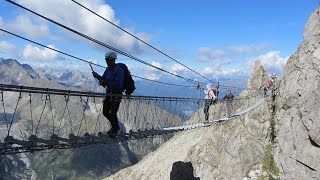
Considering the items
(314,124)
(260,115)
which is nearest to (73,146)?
(314,124)

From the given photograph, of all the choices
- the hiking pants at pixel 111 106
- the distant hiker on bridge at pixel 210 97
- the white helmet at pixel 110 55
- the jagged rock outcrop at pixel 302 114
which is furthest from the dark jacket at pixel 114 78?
the jagged rock outcrop at pixel 302 114

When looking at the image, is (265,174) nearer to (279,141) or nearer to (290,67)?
(279,141)

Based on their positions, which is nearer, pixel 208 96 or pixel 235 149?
pixel 208 96

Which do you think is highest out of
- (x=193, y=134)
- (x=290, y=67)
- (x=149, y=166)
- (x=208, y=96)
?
(x=290, y=67)

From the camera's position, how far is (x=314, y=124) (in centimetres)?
5381

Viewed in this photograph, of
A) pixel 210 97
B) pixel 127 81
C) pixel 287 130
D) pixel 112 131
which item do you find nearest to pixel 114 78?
pixel 127 81

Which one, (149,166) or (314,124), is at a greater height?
(314,124)

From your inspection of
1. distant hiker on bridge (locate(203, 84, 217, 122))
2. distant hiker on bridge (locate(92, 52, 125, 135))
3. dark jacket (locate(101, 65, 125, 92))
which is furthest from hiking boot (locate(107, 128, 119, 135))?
distant hiker on bridge (locate(203, 84, 217, 122))

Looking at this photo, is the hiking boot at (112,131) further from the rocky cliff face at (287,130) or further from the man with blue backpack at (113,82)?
the rocky cliff face at (287,130)

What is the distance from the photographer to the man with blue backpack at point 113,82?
20297 mm

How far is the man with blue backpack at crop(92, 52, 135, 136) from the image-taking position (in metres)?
20.3

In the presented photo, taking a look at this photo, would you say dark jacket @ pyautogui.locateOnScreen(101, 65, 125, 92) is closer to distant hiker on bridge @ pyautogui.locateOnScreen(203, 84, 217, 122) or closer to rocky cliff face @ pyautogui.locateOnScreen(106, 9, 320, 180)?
distant hiker on bridge @ pyautogui.locateOnScreen(203, 84, 217, 122)

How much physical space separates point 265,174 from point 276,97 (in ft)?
42.2

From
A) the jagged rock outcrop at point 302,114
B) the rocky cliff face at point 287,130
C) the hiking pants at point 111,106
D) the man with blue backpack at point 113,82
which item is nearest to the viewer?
the man with blue backpack at point 113,82
